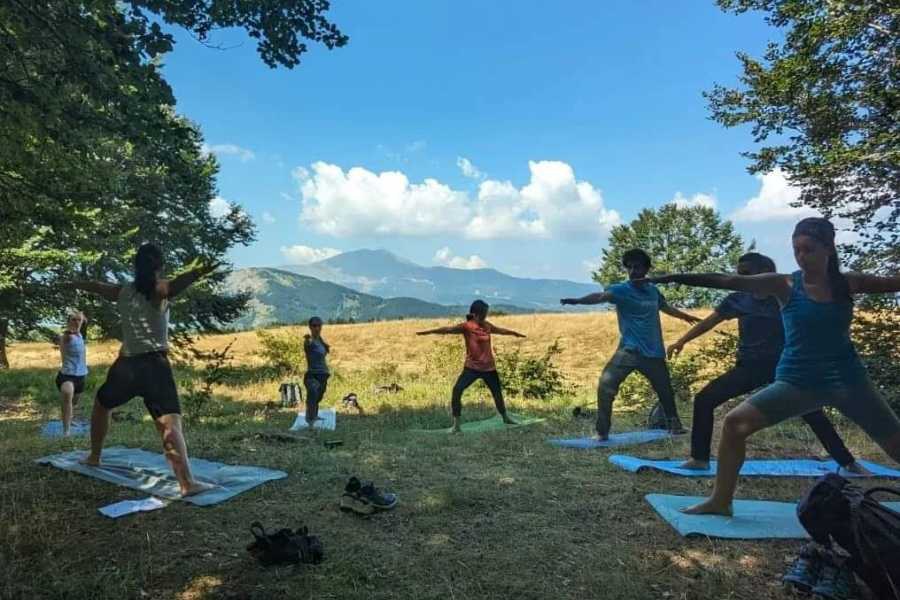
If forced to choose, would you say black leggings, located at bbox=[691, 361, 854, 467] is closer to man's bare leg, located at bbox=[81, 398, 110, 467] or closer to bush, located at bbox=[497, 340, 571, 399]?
man's bare leg, located at bbox=[81, 398, 110, 467]

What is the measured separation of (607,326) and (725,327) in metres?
8.92

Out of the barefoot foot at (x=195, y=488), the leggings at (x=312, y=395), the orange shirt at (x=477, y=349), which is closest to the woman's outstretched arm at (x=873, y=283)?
the barefoot foot at (x=195, y=488)

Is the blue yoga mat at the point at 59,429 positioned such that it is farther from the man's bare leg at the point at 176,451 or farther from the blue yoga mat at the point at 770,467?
the blue yoga mat at the point at 770,467

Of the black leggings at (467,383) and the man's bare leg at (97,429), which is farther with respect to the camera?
the black leggings at (467,383)

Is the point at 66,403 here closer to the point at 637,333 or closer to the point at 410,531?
the point at 410,531

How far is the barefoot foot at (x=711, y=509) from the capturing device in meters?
3.91

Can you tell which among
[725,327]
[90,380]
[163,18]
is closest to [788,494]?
[163,18]

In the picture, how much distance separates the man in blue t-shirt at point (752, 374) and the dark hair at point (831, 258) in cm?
158

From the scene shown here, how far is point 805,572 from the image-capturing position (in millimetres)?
2941

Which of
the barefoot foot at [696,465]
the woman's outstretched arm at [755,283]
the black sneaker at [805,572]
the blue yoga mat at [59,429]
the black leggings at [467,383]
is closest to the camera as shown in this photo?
the black sneaker at [805,572]

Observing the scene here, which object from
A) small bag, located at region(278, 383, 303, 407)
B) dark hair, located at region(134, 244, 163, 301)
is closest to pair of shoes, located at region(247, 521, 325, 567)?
dark hair, located at region(134, 244, 163, 301)

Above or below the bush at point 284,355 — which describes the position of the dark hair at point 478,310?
above

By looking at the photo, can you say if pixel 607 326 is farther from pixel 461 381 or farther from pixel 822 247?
pixel 822 247

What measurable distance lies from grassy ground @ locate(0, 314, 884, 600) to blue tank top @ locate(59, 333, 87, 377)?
2.65 m
